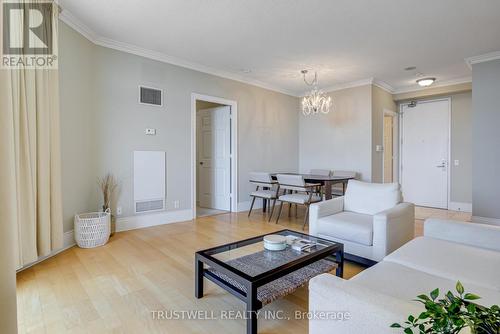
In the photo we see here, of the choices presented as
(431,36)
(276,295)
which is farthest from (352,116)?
(276,295)

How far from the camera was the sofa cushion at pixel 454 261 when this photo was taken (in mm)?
1474

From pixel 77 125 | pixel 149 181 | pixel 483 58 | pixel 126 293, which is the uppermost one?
pixel 483 58

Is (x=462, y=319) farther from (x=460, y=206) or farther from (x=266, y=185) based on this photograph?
Result: (x=460, y=206)

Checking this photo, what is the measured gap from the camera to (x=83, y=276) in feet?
7.84

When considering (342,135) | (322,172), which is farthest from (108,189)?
(342,135)

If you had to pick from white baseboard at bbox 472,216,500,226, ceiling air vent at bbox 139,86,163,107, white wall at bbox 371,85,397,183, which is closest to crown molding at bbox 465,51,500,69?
white wall at bbox 371,85,397,183

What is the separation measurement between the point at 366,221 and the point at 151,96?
342cm

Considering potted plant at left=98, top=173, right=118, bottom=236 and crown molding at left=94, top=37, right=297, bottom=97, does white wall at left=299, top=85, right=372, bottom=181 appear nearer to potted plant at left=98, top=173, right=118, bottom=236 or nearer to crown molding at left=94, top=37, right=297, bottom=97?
crown molding at left=94, top=37, right=297, bottom=97

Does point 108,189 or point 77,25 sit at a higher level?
point 77,25

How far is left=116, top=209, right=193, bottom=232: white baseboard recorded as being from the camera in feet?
12.5

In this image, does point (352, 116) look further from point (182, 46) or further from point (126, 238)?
point (126, 238)

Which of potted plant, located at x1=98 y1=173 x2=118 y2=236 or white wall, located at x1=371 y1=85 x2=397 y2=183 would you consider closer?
potted plant, located at x1=98 y1=173 x2=118 y2=236

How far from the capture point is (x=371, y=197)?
2994 millimetres

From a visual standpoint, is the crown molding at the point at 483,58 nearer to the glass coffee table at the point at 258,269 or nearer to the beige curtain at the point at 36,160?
the glass coffee table at the point at 258,269
